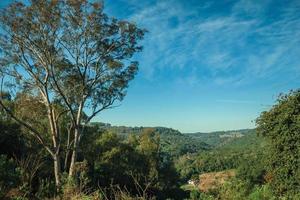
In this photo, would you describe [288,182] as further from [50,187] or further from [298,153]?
[50,187]

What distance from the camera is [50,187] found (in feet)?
37.1

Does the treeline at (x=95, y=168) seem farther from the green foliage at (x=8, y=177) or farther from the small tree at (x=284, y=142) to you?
the small tree at (x=284, y=142)

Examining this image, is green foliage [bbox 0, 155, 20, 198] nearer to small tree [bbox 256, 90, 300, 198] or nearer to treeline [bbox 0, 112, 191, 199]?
treeline [bbox 0, 112, 191, 199]

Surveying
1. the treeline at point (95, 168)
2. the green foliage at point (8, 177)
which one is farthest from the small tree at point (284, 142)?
the green foliage at point (8, 177)

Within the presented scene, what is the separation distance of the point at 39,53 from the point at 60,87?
2.03 meters

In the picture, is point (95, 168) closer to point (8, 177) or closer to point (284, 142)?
point (284, 142)

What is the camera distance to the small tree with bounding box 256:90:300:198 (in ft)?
49.2

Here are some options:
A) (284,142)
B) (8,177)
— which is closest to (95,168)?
(284,142)

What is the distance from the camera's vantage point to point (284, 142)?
51.5 ft

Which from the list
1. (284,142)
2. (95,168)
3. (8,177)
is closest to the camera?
(8,177)

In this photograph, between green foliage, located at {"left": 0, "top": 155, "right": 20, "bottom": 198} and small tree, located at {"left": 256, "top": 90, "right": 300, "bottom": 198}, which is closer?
green foliage, located at {"left": 0, "top": 155, "right": 20, "bottom": 198}

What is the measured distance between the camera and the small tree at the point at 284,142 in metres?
15.0

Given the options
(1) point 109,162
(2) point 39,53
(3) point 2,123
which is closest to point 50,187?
(2) point 39,53

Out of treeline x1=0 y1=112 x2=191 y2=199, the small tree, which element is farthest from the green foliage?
the small tree
